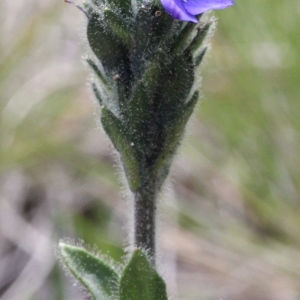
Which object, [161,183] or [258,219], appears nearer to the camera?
[161,183]

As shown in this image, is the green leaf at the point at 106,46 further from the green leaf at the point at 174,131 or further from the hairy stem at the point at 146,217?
the hairy stem at the point at 146,217

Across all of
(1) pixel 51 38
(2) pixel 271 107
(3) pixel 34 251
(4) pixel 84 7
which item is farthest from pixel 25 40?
(4) pixel 84 7

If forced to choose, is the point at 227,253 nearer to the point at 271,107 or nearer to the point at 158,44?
the point at 271,107

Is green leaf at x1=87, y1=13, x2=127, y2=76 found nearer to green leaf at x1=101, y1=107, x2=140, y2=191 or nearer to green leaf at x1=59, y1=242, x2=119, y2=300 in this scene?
green leaf at x1=101, y1=107, x2=140, y2=191

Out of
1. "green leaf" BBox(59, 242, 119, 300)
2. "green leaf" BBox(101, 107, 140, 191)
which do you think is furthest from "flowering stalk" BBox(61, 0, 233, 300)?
"green leaf" BBox(59, 242, 119, 300)

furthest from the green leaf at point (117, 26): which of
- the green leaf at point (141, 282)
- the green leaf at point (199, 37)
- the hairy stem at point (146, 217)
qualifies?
the green leaf at point (141, 282)

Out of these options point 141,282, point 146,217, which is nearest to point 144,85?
point 146,217

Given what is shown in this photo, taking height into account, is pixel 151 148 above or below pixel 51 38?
below
